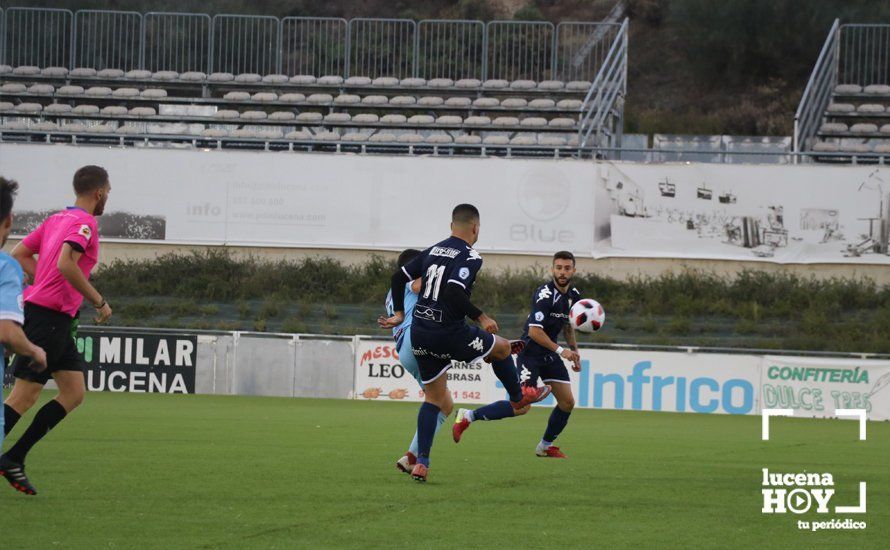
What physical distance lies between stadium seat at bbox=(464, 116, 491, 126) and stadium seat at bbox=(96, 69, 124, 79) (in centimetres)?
1172

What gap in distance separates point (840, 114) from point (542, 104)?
9.29 m

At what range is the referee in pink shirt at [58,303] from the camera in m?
7.85

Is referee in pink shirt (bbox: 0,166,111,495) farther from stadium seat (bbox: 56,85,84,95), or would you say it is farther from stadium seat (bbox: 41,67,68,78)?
stadium seat (bbox: 41,67,68,78)

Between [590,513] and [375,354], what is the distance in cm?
1803

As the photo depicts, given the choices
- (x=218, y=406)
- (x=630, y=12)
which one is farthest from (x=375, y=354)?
(x=630, y=12)

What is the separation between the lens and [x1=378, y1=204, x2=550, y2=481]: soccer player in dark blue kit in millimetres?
8922

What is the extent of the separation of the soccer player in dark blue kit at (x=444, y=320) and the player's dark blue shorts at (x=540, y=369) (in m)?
2.70

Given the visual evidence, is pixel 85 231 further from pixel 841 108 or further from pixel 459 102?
pixel 841 108

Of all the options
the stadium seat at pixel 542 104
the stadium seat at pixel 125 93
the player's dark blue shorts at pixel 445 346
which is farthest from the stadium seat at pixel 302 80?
the player's dark blue shorts at pixel 445 346

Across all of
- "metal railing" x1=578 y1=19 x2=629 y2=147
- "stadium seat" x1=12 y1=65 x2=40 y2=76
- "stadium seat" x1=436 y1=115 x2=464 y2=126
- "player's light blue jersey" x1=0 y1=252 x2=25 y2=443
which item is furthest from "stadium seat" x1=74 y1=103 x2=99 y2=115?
"player's light blue jersey" x1=0 y1=252 x2=25 y2=443

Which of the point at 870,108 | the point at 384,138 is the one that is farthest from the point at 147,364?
the point at 870,108

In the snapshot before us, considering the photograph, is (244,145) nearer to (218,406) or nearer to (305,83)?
(305,83)

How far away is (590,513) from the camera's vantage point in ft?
24.4

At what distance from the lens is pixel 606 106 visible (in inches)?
1415
